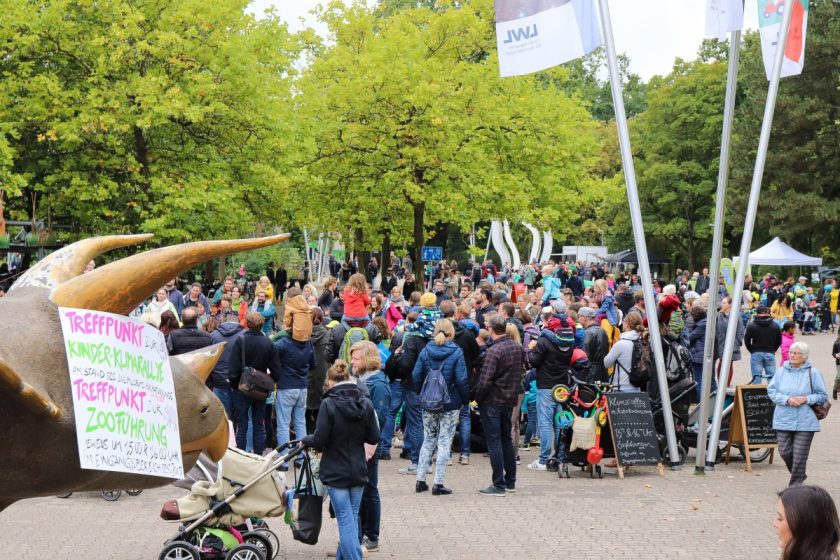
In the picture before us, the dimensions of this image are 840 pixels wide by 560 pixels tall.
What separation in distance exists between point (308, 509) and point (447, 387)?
3.55m

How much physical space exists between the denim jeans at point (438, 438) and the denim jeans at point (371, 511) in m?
2.28

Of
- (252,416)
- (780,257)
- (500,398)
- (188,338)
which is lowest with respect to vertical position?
(252,416)

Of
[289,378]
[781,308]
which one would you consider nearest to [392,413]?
[289,378]

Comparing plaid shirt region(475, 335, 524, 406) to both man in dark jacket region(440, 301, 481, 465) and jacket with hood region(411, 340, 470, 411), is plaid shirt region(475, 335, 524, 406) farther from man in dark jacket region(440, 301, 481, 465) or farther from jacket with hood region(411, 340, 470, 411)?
man in dark jacket region(440, 301, 481, 465)

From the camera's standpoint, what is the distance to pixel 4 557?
9.48 m

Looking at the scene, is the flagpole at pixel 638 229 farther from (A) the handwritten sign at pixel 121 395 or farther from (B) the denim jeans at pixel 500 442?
(A) the handwritten sign at pixel 121 395

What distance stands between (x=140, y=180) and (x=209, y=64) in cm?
336

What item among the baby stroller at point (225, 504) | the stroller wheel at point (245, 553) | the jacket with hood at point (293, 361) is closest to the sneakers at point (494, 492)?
the jacket with hood at point (293, 361)

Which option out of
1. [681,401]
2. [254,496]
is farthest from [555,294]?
[254,496]

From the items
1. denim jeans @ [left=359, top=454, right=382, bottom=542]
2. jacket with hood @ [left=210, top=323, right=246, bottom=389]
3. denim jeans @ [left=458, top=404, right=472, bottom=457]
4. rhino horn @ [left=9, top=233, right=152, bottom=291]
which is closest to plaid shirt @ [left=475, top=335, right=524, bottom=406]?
denim jeans @ [left=458, top=404, right=472, bottom=457]

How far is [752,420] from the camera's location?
46.2 ft

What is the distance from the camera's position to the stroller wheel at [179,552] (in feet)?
28.6

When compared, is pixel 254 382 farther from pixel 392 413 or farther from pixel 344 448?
pixel 344 448

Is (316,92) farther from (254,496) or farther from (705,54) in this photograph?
(705,54)
